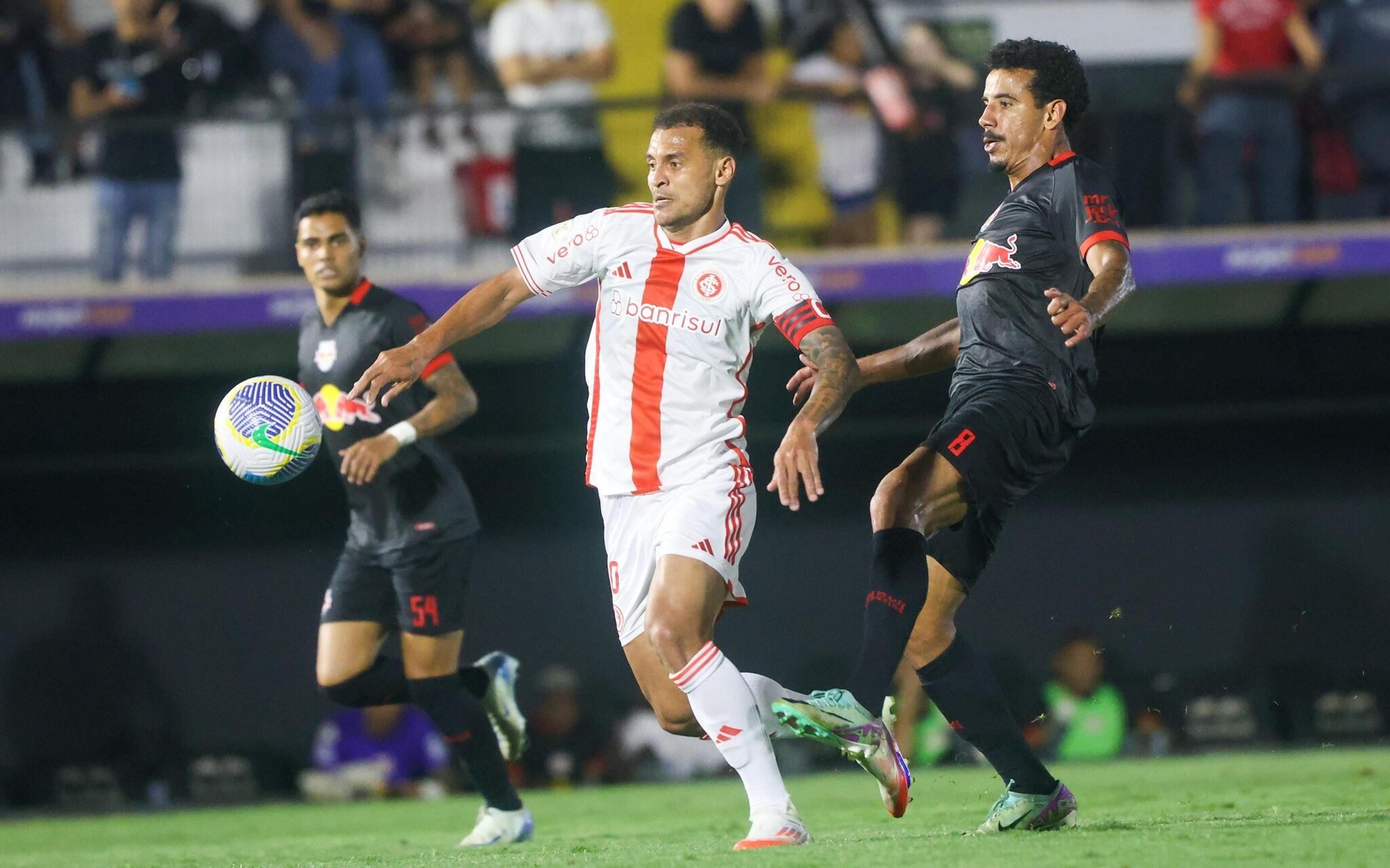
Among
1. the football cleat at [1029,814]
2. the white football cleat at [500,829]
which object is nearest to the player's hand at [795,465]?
the football cleat at [1029,814]

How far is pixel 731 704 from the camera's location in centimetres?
464

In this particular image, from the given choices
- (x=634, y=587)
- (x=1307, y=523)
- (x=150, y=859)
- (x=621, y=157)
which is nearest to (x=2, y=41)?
(x=621, y=157)

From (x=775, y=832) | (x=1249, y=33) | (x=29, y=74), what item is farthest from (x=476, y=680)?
(x=1249, y=33)

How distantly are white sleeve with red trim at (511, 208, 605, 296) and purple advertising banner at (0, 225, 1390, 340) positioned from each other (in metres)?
5.05

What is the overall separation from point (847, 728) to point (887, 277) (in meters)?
6.25

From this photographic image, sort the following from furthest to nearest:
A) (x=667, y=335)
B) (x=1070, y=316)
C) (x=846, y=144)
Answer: (x=846, y=144), (x=667, y=335), (x=1070, y=316)

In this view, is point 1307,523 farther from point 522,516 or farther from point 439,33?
point 439,33

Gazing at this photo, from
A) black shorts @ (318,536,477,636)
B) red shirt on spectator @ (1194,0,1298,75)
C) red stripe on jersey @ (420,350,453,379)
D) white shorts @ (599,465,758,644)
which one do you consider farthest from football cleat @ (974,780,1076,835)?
red shirt on spectator @ (1194,0,1298,75)

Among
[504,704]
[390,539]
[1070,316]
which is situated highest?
[1070,316]

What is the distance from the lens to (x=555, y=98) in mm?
10695

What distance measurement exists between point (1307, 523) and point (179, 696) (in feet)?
25.6

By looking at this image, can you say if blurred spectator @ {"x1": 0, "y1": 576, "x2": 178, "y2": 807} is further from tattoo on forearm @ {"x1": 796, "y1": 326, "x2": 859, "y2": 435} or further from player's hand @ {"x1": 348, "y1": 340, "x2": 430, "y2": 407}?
tattoo on forearm @ {"x1": 796, "y1": 326, "x2": 859, "y2": 435}

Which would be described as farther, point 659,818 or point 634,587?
point 659,818

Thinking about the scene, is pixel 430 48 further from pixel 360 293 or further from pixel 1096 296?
pixel 1096 296
